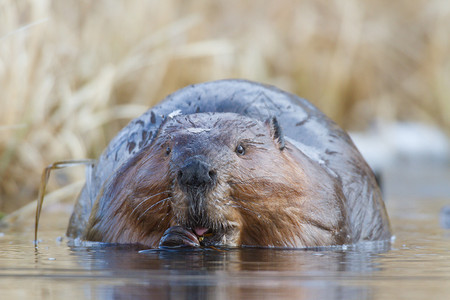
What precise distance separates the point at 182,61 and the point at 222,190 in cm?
566

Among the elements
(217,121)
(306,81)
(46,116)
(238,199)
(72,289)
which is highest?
(306,81)

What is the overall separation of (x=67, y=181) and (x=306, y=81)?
16.6ft

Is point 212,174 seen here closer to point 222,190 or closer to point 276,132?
point 222,190

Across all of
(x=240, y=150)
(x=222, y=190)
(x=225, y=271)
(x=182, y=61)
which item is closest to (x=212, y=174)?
(x=222, y=190)

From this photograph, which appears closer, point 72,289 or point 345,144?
point 72,289

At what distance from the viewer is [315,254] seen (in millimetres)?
3686

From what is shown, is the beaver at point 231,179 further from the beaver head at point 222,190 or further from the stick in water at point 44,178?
the stick in water at point 44,178

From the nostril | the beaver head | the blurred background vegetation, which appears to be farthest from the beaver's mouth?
the blurred background vegetation

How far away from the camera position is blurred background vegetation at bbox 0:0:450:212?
6.74 meters

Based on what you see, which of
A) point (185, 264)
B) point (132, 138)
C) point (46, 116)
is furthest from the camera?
point (46, 116)

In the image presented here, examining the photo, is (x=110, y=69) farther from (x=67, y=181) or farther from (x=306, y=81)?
(x=306, y=81)

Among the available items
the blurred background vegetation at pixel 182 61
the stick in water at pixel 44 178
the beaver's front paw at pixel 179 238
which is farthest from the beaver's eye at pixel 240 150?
the blurred background vegetation at pixel 182 61

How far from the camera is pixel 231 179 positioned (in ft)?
11.7

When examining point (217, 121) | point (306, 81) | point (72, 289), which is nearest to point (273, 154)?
point (217, 121)
